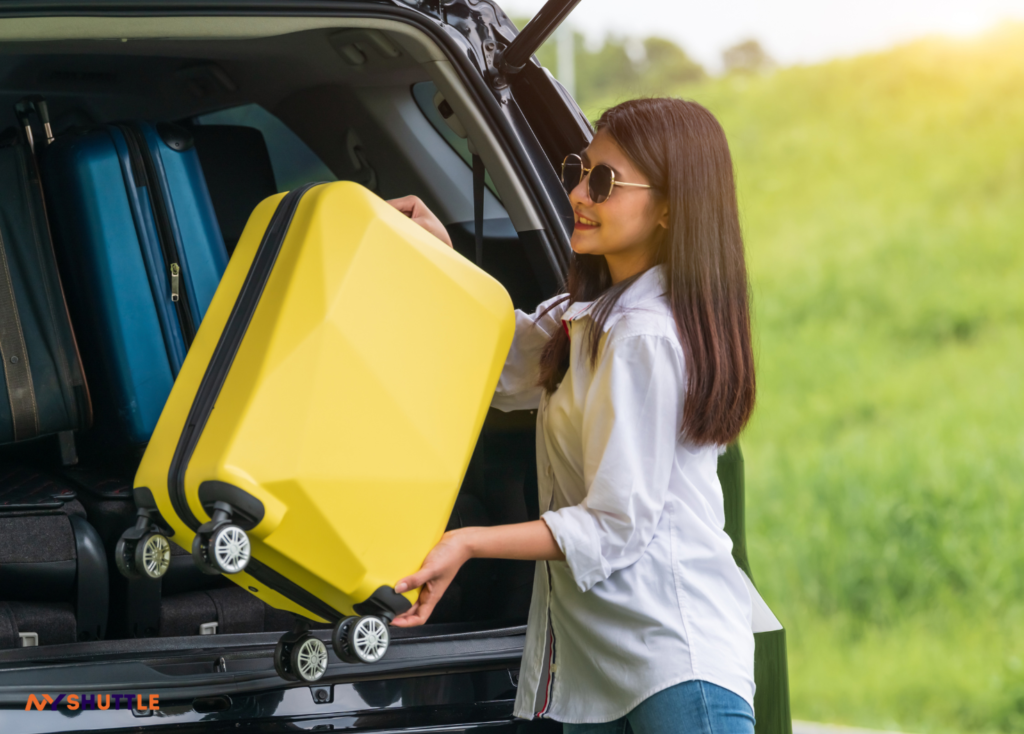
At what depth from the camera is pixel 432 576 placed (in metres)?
1.37

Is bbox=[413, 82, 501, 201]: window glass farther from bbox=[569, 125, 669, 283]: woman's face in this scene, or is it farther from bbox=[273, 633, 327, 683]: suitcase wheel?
bbox=[273, 633, 327, 683]: suitcase wheel

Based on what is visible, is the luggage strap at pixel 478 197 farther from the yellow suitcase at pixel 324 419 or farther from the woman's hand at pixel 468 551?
the woman's hand at pixel 468 551

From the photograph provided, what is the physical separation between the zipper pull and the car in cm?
18

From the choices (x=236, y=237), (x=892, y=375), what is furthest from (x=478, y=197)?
(x=892, y=375)

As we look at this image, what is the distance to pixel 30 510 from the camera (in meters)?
1.84

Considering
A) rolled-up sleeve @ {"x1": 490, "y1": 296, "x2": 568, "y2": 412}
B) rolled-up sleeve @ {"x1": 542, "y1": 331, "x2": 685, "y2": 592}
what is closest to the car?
rolled-up sleeve @ {"x1": 490, "y1": 296, "x2": 568, "y2": 412}

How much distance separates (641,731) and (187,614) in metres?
0.91

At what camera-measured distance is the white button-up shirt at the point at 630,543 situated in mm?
1360

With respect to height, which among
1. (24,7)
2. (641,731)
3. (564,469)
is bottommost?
(641,731)

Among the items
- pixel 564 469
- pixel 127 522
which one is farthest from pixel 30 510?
pixel 564 469

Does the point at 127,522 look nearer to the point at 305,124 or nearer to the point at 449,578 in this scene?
the point at 449,578

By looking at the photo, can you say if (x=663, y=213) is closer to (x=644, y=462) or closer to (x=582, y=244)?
(x=582, y=244)

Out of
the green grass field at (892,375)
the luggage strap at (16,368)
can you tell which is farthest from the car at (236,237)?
the green grass field at (892,375)

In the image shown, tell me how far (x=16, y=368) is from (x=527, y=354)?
100cm
